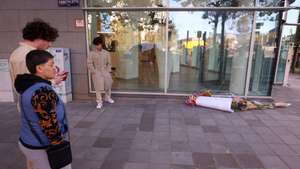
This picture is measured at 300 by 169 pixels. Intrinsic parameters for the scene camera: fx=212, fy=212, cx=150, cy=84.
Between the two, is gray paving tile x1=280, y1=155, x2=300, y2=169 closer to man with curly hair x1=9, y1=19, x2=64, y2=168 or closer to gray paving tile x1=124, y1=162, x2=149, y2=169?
gray paving tile x1=124, y1=162, x2=149, y2=169

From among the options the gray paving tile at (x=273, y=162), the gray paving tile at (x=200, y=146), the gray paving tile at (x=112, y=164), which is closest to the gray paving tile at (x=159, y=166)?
the gray paving tile at (x=112, y=164)

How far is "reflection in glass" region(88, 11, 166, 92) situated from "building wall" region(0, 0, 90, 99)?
40cm

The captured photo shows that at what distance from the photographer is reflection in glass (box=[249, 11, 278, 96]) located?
5.25 meters

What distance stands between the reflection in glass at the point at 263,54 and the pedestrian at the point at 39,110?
521cm

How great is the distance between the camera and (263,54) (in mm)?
5512

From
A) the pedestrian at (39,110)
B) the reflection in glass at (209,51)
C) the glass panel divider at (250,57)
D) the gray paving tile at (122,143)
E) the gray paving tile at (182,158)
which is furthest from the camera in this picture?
the reflection in glass at (209,51)

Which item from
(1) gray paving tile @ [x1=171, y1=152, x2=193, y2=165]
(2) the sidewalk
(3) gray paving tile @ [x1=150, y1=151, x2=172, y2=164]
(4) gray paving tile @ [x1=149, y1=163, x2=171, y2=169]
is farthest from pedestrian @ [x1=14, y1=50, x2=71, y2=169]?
(1) gray paving tile @ [x1=171, y1=152, x2=193, y2=165]

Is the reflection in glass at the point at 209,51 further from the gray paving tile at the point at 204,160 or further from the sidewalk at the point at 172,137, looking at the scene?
the gray paving tile at the point at 204,160

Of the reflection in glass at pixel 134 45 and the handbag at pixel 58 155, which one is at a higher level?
the reflection in glass at pixel 134 45

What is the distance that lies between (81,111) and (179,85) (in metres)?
2.69

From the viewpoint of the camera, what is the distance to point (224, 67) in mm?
5809

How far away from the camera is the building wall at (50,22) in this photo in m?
5.07

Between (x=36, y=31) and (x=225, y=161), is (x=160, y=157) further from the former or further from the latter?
(x=36, y=31)

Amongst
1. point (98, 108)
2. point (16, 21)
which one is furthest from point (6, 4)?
point (98, 108)
